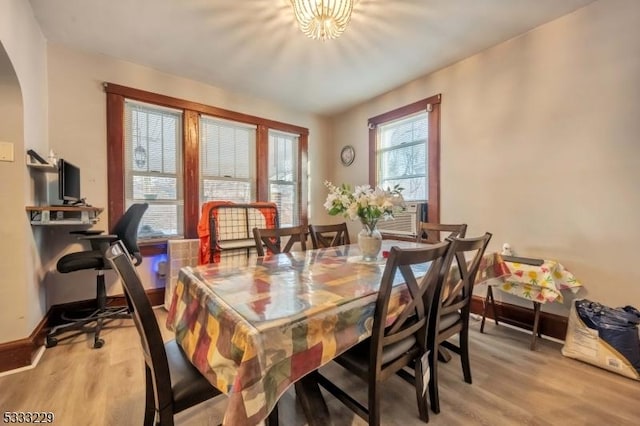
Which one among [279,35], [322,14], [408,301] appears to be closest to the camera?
[408,301]

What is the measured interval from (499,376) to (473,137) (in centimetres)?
219

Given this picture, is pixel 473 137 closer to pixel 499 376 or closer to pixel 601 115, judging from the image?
pixel 601 115

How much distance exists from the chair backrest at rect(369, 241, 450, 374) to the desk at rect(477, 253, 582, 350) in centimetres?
103

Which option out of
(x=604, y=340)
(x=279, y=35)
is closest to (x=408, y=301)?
(x=604, y=340)

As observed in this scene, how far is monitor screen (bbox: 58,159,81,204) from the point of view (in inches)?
87.8

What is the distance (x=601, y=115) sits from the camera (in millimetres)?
2066

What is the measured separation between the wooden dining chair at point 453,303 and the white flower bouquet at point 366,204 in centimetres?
50

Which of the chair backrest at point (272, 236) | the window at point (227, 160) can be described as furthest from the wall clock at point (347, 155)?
the chair backrest at point (272, 236)

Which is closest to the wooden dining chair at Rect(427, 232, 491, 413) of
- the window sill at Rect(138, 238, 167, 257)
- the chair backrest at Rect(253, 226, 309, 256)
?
the chair backrest at Rect(253, 226, 309, 256)

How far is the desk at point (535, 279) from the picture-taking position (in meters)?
2.06

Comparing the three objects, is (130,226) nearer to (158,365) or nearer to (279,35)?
(158,365)

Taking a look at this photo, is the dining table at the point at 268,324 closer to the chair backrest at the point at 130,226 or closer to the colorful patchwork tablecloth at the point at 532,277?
the colorful patchwork tablecloth at the point at 532,277

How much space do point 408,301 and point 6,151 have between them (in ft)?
9.02

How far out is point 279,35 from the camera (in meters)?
2.42
